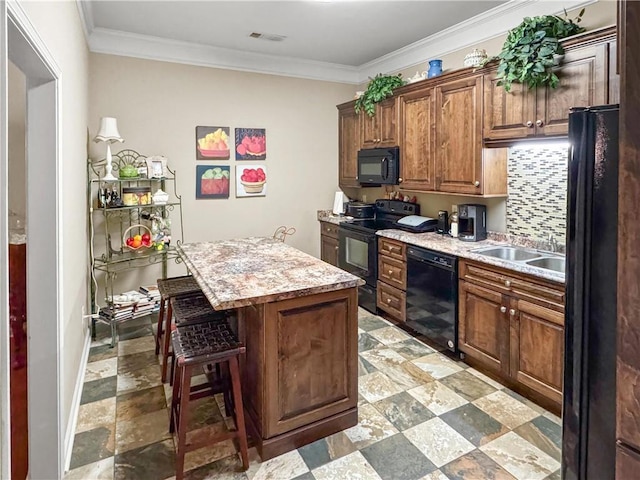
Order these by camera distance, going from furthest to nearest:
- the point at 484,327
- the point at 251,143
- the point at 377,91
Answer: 1. the point at 251,143
2. the point at 377,91
3. the point at 484,327

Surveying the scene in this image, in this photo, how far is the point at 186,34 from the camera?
404cm

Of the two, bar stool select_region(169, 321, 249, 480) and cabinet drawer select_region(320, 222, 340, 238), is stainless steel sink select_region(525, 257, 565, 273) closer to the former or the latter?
bar stool select_region(169, 321, 249, 480)

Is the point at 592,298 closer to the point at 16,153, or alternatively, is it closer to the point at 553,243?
the point at 553,243

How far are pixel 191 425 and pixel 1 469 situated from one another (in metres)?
1.49

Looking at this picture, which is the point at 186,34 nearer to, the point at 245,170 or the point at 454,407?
the point at 245,170

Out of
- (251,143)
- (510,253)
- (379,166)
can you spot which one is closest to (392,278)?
(510,253)

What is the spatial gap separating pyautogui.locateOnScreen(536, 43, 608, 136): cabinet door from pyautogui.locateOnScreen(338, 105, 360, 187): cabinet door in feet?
7.96

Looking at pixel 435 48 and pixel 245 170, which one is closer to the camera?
pixel 435 48

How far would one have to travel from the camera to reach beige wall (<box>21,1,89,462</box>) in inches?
79.0

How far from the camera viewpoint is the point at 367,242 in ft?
14.0

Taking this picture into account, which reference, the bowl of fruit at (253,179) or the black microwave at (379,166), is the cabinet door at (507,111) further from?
the bowl of fruit at (253,179)

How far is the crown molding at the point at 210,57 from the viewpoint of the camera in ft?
13.1

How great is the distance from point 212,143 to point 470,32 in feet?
9.30

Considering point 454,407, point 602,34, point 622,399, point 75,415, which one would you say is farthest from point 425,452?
point 602,34
